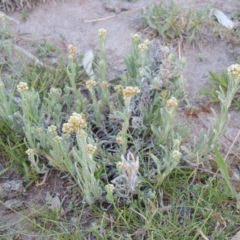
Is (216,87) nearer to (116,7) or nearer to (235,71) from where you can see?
(235,71)

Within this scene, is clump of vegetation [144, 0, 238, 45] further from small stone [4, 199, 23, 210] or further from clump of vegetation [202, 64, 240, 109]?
small stone [4, 199, 23, 210]

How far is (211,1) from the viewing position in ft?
10.5

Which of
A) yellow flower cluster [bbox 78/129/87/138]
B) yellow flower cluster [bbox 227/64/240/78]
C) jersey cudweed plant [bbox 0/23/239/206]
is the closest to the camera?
yellow flower cluster [bbox 78/129/87/138]

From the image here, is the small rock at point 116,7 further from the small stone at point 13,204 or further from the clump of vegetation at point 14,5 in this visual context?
the small stone at point 13,204

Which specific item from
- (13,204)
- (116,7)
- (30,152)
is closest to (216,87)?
(116,7)

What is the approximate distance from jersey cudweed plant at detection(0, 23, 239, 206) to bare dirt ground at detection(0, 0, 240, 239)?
342 millimetres

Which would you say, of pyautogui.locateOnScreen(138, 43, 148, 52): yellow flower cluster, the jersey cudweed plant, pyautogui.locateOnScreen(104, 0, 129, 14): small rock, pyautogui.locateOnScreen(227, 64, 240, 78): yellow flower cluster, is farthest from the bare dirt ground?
pyautogui.locateOnScreen(227, 64, 240, 78): yellow flower cluster

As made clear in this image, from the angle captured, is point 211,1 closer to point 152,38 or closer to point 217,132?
point 152,38

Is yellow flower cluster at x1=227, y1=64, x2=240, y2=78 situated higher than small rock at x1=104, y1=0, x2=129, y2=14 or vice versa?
yellow flower cluster at x1=227, y1=64, x2=240, y2=78

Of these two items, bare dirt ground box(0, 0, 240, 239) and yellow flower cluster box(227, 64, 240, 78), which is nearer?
yellow flower cluster box(227, 64, 240, 78)

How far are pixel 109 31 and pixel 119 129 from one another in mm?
1023

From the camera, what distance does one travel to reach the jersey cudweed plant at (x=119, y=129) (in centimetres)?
197

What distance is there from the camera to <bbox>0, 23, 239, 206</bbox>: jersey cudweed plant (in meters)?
1.97

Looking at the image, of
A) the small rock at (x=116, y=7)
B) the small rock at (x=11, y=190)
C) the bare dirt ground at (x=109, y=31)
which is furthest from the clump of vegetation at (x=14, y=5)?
the small rock at (x=11, y=190)
